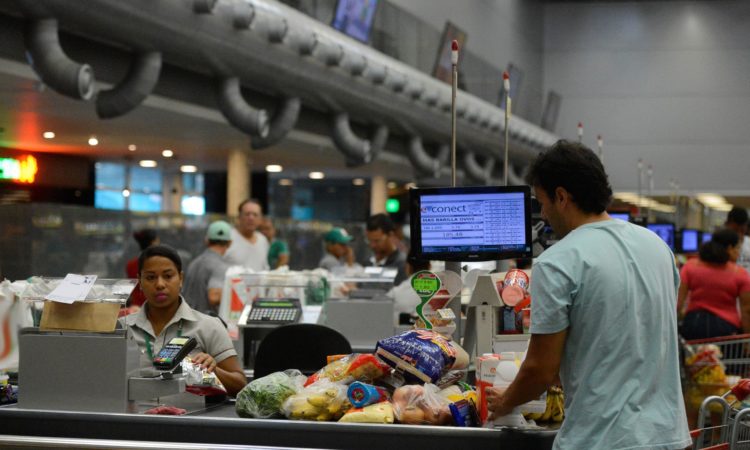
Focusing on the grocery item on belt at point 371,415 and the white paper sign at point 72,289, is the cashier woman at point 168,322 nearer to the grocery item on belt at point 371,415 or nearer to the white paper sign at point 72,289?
the white paper sign at point 72,289

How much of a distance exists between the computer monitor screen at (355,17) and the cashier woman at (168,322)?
9514 millimetres

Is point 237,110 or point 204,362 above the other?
point 237,110


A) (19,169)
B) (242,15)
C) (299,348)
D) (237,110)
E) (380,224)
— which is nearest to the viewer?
(299,348)

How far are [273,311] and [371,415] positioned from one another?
3.60 metres

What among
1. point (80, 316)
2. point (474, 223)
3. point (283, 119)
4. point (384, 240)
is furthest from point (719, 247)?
point (283, 119)

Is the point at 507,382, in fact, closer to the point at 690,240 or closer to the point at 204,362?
the point at 204,362

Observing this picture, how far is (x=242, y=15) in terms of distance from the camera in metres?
9.77

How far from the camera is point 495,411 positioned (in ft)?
9.21

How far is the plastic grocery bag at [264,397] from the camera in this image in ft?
10.00

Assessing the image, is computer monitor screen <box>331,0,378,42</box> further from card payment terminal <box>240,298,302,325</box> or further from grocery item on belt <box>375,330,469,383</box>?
grocery item on belt <box>375,330,469,383</box>

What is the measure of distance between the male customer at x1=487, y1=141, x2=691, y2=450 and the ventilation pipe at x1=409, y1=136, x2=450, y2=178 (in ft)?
53.7

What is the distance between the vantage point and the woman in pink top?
7.96 m

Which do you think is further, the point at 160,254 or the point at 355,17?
the point at 355,17

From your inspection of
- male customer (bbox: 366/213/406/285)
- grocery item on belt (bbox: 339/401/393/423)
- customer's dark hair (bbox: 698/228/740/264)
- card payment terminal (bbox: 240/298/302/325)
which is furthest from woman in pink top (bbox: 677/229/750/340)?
grocery item on belt (bbox: 339/401/393/423)
